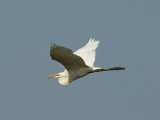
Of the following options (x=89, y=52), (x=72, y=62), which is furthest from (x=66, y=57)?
(x=89, y=52)

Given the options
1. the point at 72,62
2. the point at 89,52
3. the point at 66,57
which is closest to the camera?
the point at 66,57

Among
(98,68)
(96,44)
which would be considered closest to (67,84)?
(98,68)

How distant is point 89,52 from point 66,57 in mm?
3835

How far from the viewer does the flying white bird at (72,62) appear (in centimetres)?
1598

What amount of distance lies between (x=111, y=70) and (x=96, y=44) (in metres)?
3.25

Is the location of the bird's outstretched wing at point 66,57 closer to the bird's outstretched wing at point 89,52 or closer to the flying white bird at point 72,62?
the flying white bird at point 72,62

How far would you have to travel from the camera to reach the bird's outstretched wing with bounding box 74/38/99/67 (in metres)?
19.7

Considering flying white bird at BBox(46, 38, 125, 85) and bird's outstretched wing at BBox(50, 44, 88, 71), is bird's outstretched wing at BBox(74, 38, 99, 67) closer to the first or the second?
flying white bird at BBox(46, 38, 125, 85)

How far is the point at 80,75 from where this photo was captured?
17.8 m

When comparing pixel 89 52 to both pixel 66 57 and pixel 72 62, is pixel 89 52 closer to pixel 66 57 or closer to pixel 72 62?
pixel 72 62

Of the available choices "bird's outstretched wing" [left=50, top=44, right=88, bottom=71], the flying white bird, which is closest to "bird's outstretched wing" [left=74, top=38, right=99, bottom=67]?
the flying white bird

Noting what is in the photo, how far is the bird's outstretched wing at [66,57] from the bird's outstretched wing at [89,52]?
1884 mm

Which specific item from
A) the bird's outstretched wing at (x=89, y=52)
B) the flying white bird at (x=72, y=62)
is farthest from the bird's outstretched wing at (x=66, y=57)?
the bird's outstretched wing at (x=89, y=52)

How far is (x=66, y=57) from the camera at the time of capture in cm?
1658
